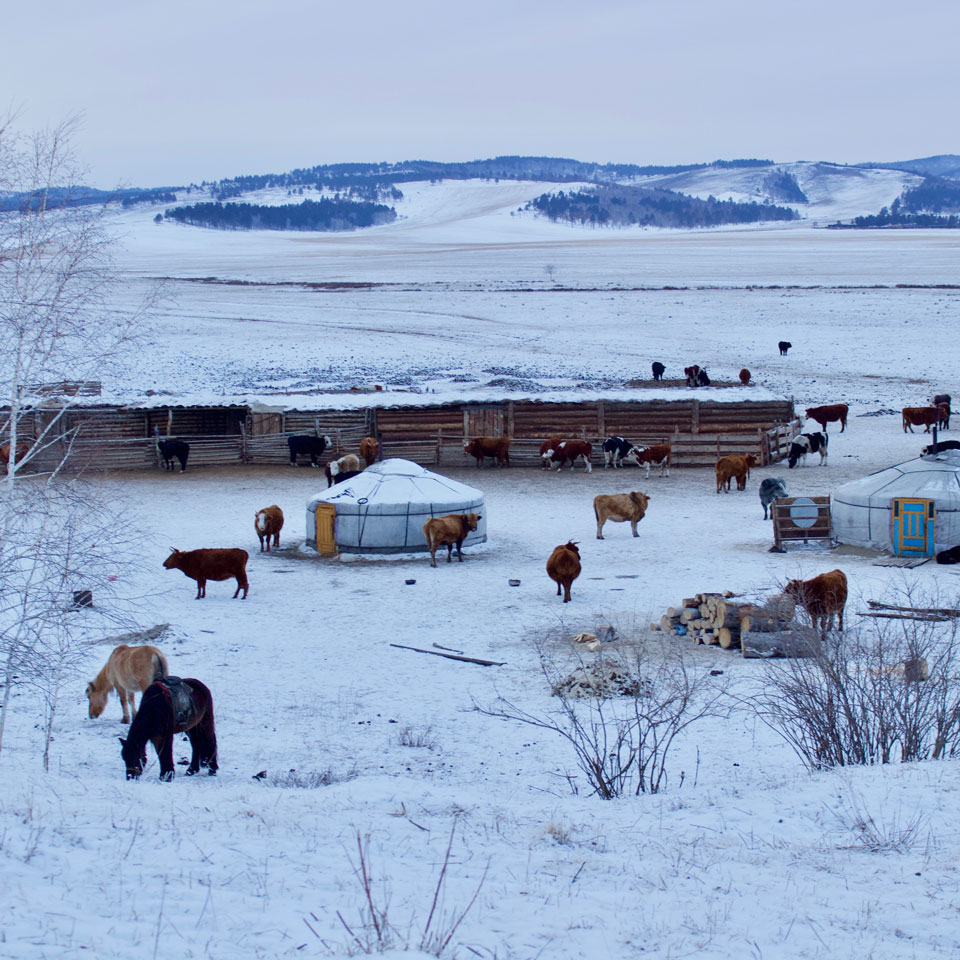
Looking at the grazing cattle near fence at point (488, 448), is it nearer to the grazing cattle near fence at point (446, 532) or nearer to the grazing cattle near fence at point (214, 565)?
the grazing cattle near fence at point (446, 532)

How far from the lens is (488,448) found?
103 ft

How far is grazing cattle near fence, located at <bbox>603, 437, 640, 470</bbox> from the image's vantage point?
3067 cm

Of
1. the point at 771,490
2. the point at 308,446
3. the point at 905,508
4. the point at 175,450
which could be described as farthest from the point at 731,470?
the point at 175,450

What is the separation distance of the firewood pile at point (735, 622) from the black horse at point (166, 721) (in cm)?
755

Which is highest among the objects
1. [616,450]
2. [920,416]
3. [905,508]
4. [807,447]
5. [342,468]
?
[920,416]

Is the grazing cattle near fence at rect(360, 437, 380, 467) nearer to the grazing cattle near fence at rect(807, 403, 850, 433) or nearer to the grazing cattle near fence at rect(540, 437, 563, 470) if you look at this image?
the grazing cattle near fence at rect(540, 437, 563, 470)

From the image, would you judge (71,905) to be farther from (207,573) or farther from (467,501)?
(467,501)

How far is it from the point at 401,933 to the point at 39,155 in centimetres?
882

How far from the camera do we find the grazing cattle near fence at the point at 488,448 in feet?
102

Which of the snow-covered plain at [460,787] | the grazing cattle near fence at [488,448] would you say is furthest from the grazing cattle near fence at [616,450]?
the grazing cattle near fence at [488,448]

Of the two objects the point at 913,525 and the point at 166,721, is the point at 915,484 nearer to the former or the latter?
the point at 913,525

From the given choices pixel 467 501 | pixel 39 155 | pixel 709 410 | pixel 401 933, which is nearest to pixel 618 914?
pixel 401 933

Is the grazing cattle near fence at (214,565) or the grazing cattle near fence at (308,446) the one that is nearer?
the grazing cattle near fence at (214,565)

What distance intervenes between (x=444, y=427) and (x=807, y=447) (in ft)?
36.0
